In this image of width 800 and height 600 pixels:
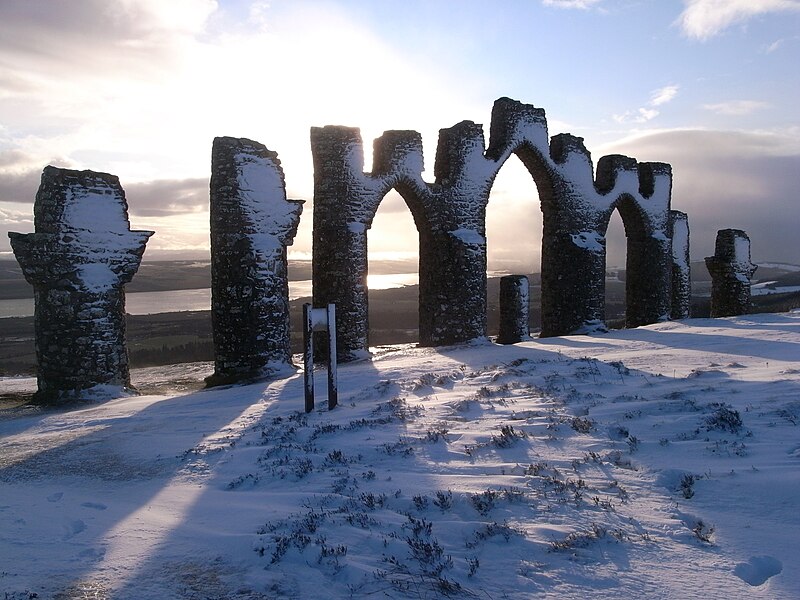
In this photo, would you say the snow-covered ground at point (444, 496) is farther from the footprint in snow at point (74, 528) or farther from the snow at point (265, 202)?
the snow at point (265, 202)

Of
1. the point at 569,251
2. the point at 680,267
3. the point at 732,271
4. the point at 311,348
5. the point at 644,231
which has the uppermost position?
the point at 644,231

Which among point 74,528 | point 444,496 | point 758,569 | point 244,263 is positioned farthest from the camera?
point 244,263

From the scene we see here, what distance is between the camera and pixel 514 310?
16328 mm

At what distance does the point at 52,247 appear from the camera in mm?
10969

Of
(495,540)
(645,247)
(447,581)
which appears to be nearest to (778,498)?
(495,540)

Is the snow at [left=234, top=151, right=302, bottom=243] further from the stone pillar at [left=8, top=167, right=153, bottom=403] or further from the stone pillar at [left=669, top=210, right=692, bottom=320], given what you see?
the stone pillar at [left=669, top=210, right=692, bottom=320]

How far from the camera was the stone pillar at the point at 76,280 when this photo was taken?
11.0 m

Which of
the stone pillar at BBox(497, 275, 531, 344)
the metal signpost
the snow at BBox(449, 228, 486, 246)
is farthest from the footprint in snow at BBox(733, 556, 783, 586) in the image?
the snow at BBox(449, 228, 486, 246)

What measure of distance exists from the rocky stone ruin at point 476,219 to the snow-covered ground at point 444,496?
7547mm

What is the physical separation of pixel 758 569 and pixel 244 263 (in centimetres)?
1131

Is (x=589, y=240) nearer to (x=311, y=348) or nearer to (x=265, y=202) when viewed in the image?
(x=265, y=202)

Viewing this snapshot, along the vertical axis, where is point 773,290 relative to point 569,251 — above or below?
below

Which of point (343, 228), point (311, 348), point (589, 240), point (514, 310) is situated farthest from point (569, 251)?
point (311, 348)

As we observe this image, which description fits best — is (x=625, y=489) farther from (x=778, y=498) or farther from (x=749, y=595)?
(x=749, y=595)
